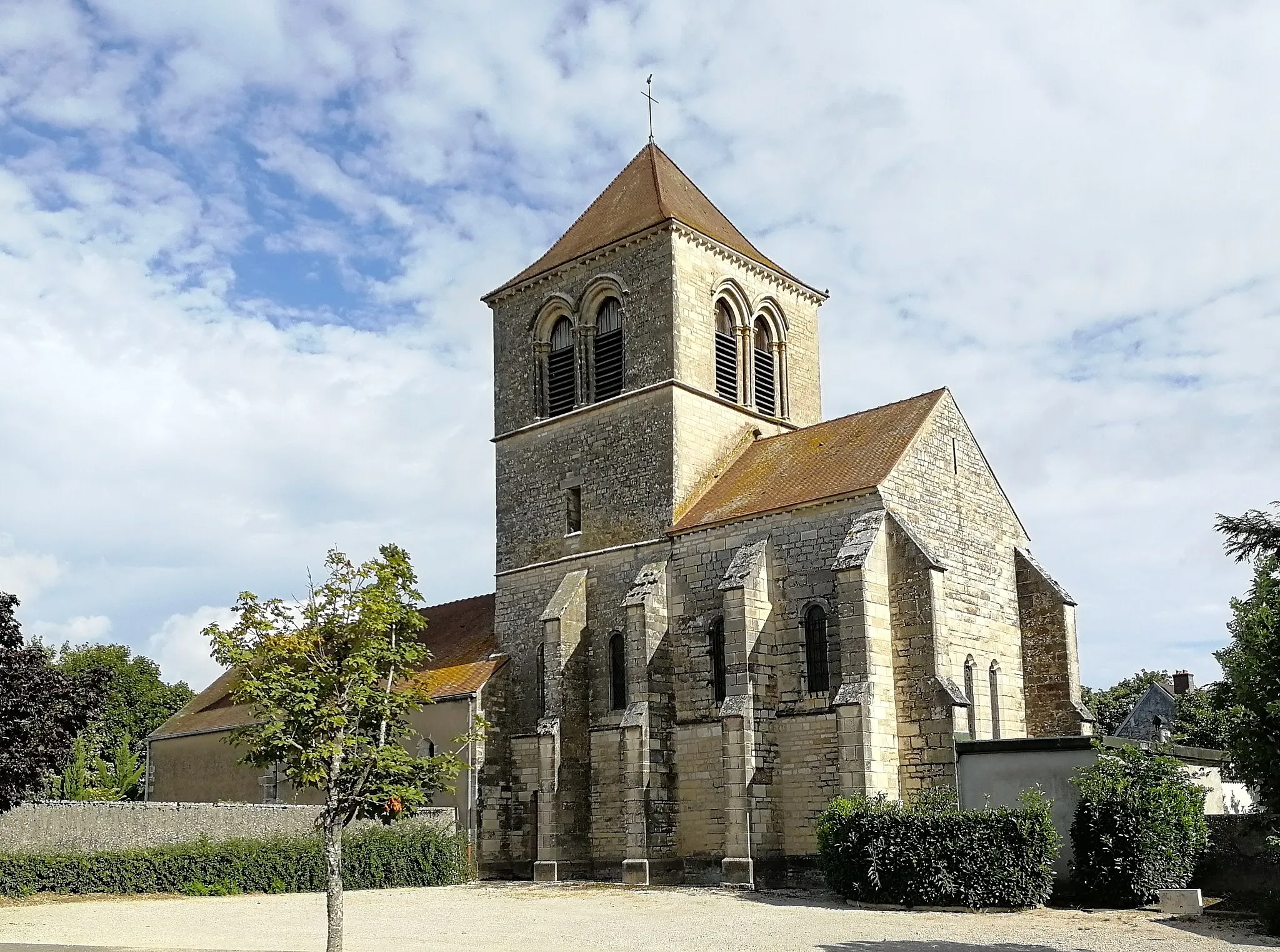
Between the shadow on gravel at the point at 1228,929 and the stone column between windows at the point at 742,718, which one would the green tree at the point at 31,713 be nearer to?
the stone column between windows at the point at 742,718

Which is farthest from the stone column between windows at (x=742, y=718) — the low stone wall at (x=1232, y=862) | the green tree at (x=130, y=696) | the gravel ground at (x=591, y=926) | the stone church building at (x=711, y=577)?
Answer: the green tree at (x=130, y=696)

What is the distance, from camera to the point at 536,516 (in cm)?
3312

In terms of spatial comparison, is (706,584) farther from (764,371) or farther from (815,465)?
(764,371)

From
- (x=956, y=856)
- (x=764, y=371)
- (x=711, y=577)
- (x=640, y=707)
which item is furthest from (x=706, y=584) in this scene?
(x=956, y=856)

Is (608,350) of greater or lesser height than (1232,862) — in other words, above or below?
above

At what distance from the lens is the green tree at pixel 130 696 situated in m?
53.6

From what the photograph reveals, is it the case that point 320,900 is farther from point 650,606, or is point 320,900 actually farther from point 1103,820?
point 1103,820

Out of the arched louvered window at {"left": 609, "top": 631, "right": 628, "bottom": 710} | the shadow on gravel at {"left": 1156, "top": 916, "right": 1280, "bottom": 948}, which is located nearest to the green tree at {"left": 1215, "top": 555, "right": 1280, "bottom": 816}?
the shadow on gravel at {"left": 1156, "top": 916, "right": 1280, "bottom": 948}

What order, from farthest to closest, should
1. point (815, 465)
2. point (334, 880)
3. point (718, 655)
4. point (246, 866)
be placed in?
point (815, 465)
point (718, 655)
point (246, 866)
point (334, 880)

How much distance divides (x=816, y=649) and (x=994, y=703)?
4296 mm

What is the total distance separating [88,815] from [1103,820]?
1818cm

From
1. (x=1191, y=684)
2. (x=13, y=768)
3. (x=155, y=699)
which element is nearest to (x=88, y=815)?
(x=13, y=768)

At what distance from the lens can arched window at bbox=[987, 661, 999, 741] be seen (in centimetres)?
2744

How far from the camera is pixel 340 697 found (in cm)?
1480
